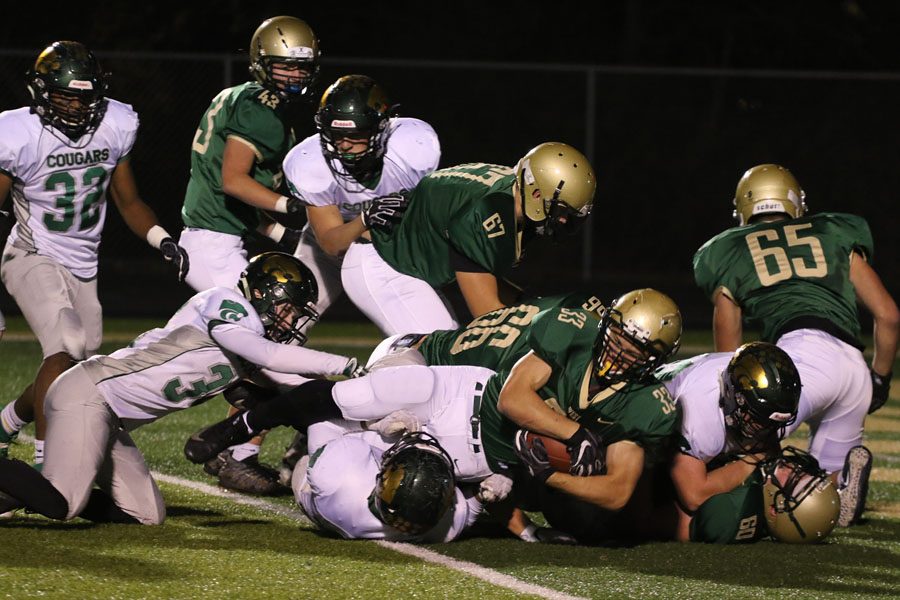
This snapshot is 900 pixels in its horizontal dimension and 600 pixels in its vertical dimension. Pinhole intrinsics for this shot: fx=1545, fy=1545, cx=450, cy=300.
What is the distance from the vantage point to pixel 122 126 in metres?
6.24

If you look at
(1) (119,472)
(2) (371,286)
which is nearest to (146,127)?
(2) (371,286)

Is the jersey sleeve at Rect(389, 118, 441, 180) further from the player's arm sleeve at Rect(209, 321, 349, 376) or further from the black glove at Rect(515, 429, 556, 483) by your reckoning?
the black glove at Rect(515, 429, 556, 483)

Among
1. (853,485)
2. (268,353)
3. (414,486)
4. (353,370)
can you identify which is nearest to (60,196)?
(268,353)

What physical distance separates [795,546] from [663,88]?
13.8 metres

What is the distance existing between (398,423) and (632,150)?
12.0m

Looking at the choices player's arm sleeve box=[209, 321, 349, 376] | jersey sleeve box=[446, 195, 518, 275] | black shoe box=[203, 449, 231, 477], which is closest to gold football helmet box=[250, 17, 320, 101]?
jersey sleeve box=[446, 195, 518, 275]

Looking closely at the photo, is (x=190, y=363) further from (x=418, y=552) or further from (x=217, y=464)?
(x=217, y=464)

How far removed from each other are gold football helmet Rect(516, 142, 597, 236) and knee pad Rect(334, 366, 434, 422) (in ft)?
2.84

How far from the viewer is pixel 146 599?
4234 mm

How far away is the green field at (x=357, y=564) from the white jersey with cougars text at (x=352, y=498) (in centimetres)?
6

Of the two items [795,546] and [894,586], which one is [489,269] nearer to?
[795,546]

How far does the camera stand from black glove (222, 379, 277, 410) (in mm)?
5691

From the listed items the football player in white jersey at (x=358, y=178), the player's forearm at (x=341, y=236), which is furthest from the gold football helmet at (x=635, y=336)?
the player's forearm at (x=341, y=236)

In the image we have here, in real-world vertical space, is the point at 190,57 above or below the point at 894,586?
above
